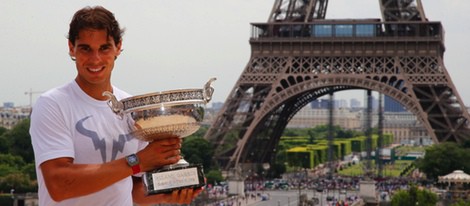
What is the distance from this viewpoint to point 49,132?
Result: 4.28 metres

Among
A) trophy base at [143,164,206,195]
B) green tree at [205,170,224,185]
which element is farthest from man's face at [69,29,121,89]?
green tree at [205,170,224,185]

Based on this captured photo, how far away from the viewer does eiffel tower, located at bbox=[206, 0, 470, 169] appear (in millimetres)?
50312

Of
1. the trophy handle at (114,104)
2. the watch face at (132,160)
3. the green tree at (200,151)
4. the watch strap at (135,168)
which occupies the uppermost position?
the green tree at (200,151)

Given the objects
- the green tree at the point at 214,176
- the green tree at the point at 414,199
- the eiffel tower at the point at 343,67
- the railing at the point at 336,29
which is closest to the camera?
the green tree at the point at 414,199

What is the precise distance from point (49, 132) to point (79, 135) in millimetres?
163

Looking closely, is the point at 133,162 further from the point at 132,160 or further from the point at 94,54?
the point at 94,54

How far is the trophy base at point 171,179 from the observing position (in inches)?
177

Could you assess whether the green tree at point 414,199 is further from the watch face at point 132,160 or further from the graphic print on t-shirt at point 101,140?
the watch face at point 132,160

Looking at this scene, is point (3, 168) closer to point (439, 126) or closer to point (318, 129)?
point (439, 126)

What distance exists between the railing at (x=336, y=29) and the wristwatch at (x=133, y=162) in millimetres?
47981

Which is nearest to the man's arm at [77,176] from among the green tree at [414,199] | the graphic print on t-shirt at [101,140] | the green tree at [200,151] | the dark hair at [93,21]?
the graphic print on t-shirt at [101,140]

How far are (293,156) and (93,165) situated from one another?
7685cm

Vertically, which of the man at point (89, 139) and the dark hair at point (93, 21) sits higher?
the dark hair at point (93, 21)

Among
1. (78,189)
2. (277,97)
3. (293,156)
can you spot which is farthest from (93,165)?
(293,156)
